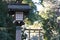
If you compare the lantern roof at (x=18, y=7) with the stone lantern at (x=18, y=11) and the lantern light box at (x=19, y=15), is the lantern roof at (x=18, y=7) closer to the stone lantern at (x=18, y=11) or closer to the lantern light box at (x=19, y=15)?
the stone lantern at (x=18, y=11)

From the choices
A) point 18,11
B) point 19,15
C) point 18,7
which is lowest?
point 19,15

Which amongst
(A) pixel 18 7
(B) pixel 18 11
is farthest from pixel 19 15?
(A) pixel 18 7

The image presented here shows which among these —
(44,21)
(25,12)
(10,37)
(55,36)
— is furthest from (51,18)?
(25,12)

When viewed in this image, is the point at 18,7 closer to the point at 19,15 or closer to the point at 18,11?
the point at 18,11

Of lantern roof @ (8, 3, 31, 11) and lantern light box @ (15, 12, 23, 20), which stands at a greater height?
lantern roof @ (8, 3, 31, 11)

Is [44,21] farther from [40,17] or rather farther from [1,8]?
[1,8]

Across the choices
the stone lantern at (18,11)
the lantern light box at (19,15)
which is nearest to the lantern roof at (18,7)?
the stone lantern at (18,11)

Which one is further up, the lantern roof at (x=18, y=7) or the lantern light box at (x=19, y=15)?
the lantern roof at (x=18, y=7)

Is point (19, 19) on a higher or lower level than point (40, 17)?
higher

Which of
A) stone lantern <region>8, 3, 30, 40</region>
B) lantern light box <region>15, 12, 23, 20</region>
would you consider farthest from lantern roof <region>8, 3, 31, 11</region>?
lantern light box <region>15, 12, 23, 20</region>

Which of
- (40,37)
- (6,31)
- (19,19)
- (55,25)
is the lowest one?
(40,37)

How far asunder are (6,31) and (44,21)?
264 inches

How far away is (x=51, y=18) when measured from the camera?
555 inches

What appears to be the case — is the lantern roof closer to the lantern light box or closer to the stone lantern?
the stone lantern
